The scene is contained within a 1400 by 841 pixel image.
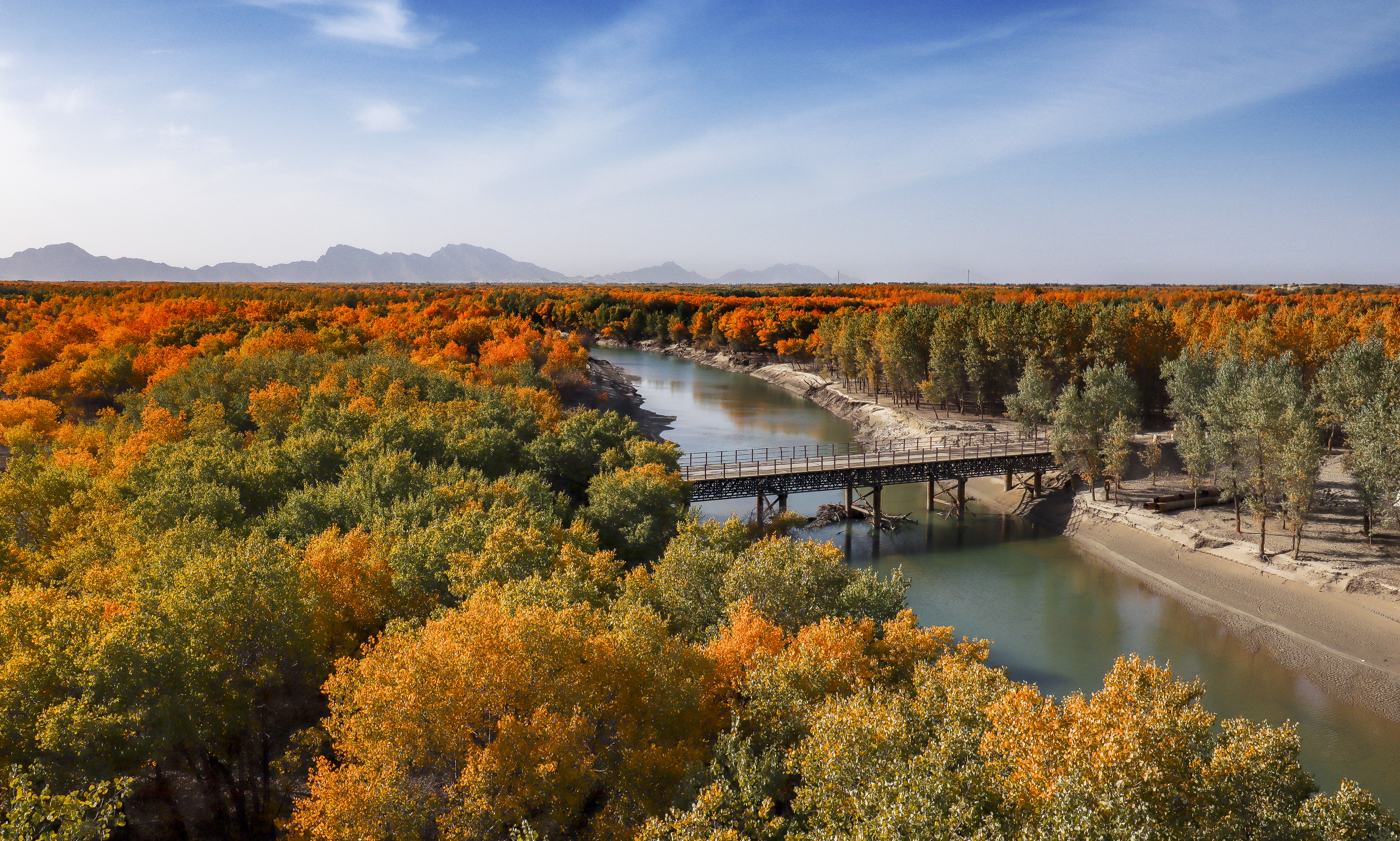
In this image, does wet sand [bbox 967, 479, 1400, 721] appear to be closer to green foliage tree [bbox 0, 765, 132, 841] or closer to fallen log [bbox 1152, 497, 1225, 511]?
fallen log [bbox 1152, 497, 1225, 511]

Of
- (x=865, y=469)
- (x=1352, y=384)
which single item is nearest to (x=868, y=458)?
(x=865, y=469)

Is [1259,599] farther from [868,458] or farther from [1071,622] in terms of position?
[868,458]

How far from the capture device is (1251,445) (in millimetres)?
40469

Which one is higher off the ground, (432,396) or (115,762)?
(432,396)

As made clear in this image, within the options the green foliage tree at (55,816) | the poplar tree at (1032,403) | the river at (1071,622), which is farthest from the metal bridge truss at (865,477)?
the green foliage tree at (55,816)

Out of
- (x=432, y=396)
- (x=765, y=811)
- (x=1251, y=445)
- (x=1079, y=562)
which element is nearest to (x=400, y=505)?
(x=765, y=811)

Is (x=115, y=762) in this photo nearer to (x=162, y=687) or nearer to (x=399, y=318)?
(x=162, y=687)

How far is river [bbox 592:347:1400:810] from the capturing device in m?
26.1

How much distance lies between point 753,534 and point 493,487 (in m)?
16.9

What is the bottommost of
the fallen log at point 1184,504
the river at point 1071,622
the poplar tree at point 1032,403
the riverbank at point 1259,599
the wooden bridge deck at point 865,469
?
the river at point 1071,622

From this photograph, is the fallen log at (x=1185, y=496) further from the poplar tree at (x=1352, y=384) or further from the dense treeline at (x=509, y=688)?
the dense treeline at (x=509, y=688)

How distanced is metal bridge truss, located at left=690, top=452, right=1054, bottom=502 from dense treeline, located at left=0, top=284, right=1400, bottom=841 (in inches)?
363

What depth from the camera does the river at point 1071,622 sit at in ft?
85.7

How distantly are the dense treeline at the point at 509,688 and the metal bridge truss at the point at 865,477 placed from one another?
9225 millimetres
